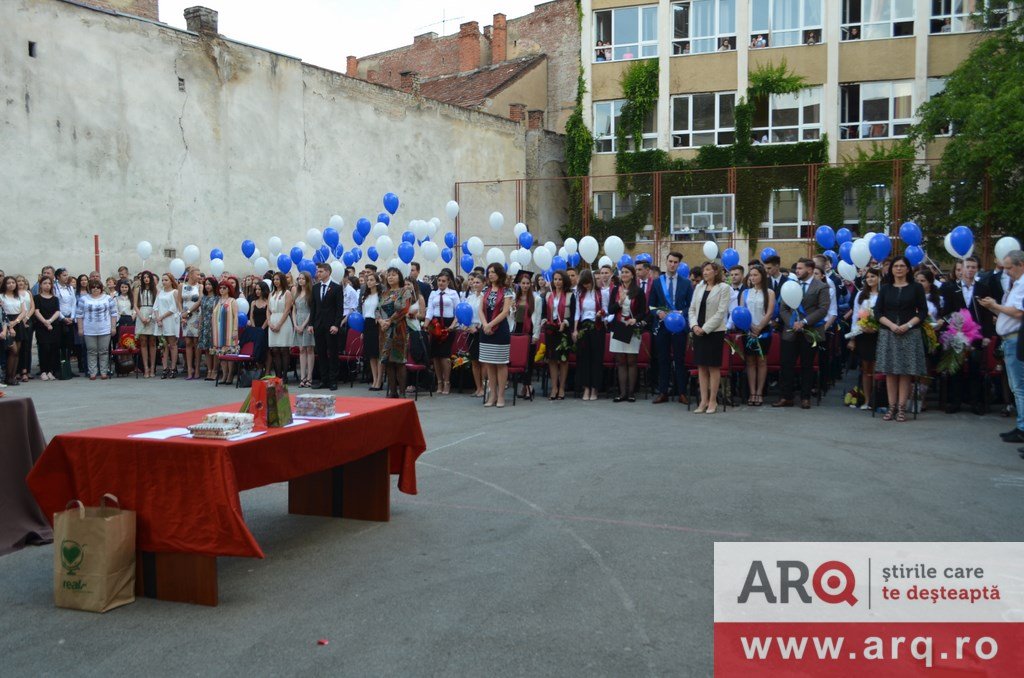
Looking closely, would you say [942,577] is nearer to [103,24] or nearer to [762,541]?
[762,541]

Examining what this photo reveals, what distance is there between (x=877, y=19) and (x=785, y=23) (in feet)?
9.95

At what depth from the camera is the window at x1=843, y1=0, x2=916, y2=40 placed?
100 ft

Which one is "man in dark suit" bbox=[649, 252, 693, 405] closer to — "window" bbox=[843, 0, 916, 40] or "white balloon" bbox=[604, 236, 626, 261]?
"white balloon" bbox=[604, 236, 626, 261]

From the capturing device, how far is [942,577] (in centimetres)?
495

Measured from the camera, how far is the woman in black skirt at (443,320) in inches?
559

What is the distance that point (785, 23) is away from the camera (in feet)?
105

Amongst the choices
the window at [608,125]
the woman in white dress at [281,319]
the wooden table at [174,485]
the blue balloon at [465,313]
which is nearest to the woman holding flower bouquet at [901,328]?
the blue balloon at [465,313]

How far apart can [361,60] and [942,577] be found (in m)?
47.1

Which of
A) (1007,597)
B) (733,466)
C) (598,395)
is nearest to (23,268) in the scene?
(598,395)

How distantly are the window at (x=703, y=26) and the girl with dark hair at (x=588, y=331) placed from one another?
22487 mm

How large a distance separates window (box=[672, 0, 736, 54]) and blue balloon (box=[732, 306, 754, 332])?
23.3 m

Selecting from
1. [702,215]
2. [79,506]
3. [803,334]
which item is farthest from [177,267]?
[702,215]

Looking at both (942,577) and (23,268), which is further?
(23,268)

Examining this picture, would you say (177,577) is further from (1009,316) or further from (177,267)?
(177,267)
